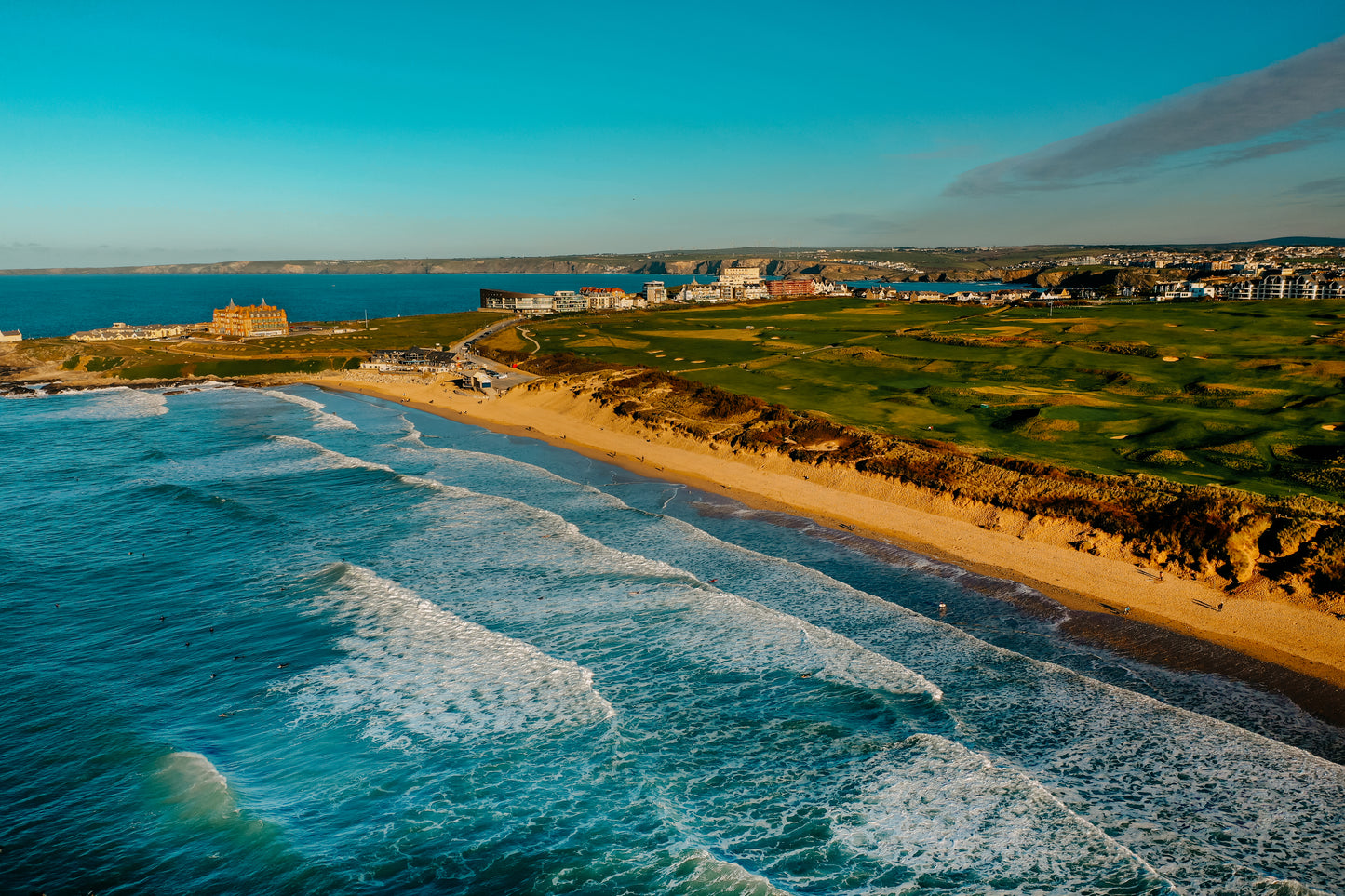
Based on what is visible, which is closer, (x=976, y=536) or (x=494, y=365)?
(x=976, y=536)

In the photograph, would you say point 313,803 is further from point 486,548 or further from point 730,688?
point 486,548

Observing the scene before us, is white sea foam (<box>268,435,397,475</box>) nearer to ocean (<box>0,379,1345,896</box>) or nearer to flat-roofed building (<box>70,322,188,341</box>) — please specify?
ocean (<box>0,379,1345,896</box>)

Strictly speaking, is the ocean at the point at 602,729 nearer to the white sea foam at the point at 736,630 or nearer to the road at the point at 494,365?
the white sea foam at the point at 736,630

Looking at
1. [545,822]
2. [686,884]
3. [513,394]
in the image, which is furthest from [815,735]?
[513,394]

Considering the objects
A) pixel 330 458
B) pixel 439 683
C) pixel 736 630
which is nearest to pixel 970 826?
pixel 736 630

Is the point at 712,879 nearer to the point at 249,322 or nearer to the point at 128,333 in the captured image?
the point at 249,322
